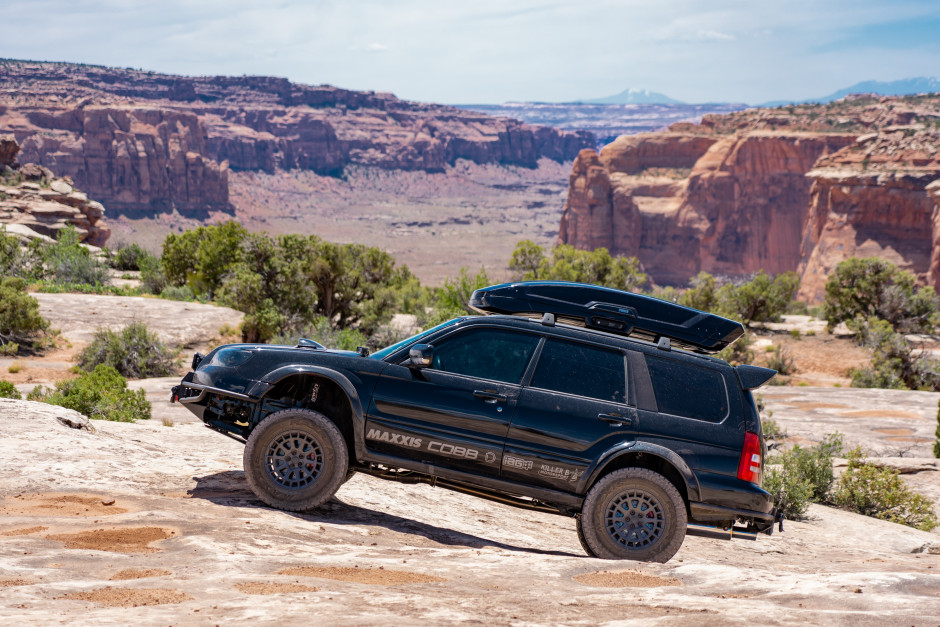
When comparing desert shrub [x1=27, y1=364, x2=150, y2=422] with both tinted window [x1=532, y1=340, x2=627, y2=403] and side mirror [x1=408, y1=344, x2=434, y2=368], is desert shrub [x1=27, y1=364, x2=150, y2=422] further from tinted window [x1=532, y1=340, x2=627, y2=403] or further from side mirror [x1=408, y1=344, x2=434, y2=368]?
tinted window [x1=532, y1=340, x2=627, y2=403]

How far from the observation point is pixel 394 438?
638 centimetres

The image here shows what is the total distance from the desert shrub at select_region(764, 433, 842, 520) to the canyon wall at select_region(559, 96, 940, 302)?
5534cm

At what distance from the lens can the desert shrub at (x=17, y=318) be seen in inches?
732

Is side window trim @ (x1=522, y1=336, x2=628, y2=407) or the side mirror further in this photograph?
side window trim @ (x1=522, y1=336, x2=628, y2=407)

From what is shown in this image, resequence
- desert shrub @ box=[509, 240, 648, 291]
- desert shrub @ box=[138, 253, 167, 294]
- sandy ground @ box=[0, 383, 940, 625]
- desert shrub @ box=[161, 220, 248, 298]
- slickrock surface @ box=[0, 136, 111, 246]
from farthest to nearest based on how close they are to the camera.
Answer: slickrock surface @ box=[0, 136, 111, 246] < desert shrub @ box=[509, 240, 648, 291] < desert shrub @ box=[138, 253, 167, 294] < desert shrub @ box=[161, 220, 248, 298] < sandy ground @ box=[0, 383, 940, 625]

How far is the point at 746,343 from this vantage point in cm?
2964

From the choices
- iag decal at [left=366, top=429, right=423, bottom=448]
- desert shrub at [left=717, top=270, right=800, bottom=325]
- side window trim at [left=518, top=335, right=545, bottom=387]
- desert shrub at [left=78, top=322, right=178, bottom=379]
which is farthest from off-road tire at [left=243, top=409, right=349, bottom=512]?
desert shrub at [left=717, top=270, right=800, bottom=325]

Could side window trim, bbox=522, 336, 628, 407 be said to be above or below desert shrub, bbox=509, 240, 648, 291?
above

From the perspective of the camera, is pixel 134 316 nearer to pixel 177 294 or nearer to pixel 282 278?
pixel 282 278

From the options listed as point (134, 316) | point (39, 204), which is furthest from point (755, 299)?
point (39, 204)

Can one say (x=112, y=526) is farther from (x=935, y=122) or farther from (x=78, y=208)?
(x=935, y=122)

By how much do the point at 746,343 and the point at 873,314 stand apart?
30.6ft

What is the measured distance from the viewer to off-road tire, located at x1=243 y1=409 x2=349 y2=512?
6359 mm

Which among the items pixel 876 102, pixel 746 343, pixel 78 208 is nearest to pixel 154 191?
pixel 78 208
